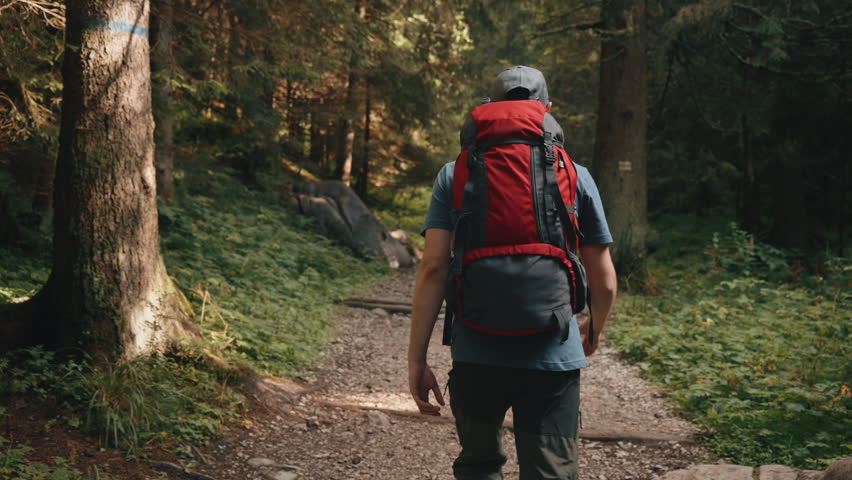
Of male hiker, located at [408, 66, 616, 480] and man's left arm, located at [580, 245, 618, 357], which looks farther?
man's left arm, located at [580, 245, 618, 357]

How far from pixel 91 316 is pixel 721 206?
1799cm

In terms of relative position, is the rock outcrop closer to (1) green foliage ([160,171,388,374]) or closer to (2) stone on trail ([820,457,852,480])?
(1) green foliage ([160,171,388,374])

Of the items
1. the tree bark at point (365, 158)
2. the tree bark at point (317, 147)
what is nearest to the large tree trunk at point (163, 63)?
the tree bark at point (365, 158)

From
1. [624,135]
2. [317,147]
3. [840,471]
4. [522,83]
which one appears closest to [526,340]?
[522,83]

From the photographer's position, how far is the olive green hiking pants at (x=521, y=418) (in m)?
2.29

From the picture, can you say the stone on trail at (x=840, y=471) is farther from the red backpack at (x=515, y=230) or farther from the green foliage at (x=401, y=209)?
the green foliage at (x=401, y=209)

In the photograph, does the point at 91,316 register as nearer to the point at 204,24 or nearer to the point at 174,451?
the point at 174,451

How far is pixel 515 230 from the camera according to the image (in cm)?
224

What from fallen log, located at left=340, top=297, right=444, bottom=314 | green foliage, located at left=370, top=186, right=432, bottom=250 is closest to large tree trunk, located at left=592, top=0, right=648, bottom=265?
fallen log, located at left=340, top=297, right=444, bottom=314

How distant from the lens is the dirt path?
4.29m

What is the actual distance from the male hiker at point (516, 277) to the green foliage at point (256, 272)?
11.6 feet

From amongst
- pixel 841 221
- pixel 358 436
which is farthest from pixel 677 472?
pixel 841 221

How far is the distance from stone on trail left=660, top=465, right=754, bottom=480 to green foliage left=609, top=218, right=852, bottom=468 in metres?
0.66

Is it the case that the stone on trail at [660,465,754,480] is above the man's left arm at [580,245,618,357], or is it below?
below
